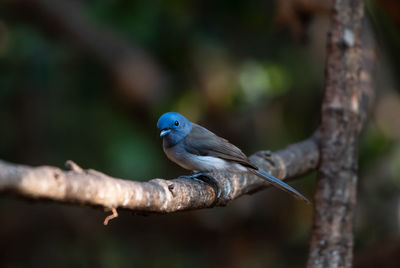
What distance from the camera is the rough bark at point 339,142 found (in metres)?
4.38

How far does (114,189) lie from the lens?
225 cm

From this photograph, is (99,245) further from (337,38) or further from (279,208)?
(337,38)

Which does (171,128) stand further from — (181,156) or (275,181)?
(275,181)

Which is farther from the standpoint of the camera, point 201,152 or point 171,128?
→ point 171,128

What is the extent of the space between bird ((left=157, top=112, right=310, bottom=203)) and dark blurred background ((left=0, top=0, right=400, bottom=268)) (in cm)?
228

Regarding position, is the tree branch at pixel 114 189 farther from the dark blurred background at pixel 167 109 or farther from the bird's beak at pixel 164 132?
the dark blurred background at pixel 167 109

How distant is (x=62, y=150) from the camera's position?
8.22 meters

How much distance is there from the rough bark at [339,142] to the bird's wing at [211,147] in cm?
91

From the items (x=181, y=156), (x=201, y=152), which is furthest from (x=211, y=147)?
(x=181, y=156)

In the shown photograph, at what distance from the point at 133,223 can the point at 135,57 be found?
2.41 meters

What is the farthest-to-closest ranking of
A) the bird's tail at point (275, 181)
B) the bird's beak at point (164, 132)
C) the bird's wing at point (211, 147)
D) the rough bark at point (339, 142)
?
the rough bark at point (339, 142) < the bird's beak at point (164, 132) < the bird's wing at point (211, 147) < the bird's tail at point (275, 181)

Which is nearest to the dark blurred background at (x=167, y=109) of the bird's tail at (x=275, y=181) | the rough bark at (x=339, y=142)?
the rough bark at (x=339, y=142)

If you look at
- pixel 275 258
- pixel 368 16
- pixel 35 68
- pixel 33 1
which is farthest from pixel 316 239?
pixel 33 1

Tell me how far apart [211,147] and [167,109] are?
2.43m
